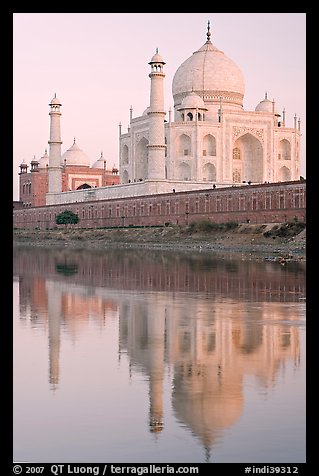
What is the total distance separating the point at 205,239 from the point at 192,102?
16.3 meters

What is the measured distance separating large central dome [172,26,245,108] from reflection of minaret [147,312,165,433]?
43.0 m

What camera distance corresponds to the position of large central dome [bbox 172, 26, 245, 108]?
53438mm

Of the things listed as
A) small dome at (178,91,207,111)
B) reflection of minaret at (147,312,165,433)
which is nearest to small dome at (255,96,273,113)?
small dome at (178,91,207,111)

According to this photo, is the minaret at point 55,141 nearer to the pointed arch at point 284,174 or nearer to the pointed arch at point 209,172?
the pointed arch at point 209,172

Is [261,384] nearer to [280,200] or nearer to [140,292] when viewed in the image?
[140,292]

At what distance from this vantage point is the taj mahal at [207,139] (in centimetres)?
5053

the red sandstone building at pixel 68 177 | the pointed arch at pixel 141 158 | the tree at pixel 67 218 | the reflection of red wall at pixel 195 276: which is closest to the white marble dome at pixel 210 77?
the pointed arch at pixel 141 158

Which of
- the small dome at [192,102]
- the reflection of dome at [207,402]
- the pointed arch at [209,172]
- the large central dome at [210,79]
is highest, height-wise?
the large central dome at [210,79]

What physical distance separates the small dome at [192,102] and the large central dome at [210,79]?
1.81m

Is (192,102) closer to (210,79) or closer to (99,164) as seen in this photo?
(210,79)

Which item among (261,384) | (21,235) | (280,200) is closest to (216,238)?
(280,200)

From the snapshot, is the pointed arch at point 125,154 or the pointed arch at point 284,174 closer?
the pointed arch at point 284,174

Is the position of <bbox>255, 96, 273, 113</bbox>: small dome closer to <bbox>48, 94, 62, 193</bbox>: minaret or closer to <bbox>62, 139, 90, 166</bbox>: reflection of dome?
<bbox>48, 94, 62, 193</bbox>: minaret

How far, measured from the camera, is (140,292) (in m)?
15.4
